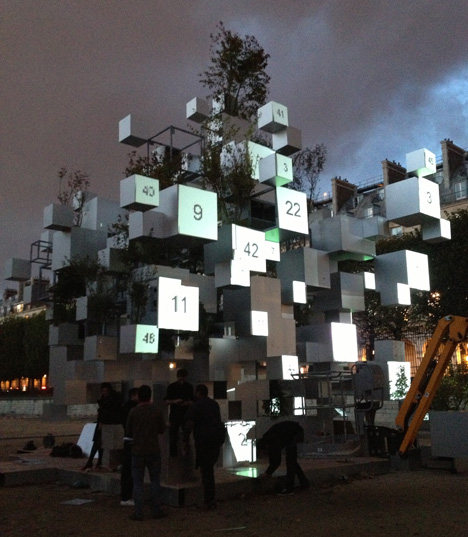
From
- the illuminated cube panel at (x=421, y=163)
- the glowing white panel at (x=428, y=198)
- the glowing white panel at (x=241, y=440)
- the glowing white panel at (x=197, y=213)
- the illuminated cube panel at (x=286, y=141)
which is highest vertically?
the illuminated cube panel at (x=286, y=141)

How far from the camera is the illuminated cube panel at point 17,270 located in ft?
49.1

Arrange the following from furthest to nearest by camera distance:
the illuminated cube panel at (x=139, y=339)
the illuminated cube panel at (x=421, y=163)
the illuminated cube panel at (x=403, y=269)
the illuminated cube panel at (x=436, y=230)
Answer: the illuminated cube panel at (x=436, y=230) → the illuminated cube panel at (x=403, y=269) → the illuminated cube panel at (x=421, y=163) → the illuminated cube panel at (x=139, y=339)

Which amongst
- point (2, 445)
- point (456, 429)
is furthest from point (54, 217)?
point (456, 429)

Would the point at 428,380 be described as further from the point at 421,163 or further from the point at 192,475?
the point at 421,163

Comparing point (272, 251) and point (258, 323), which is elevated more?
point (272, 251)

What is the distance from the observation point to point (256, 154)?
13.8 meters

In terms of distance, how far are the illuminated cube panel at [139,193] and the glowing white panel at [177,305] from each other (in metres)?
1.40

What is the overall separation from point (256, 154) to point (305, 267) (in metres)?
2.68

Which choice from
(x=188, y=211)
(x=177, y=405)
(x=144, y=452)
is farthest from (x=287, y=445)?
(x=188, y=211)

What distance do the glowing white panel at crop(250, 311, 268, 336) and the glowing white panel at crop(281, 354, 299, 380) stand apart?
75 cm

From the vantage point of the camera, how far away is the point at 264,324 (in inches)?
503

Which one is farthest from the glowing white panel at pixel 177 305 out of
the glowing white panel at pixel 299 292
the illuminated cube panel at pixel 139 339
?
the glowing white panel at pixel 299 292

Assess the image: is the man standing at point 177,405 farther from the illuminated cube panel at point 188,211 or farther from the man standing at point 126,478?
the illuminated cube panel at point 188,211

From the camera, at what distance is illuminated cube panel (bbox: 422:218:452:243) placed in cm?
1461
